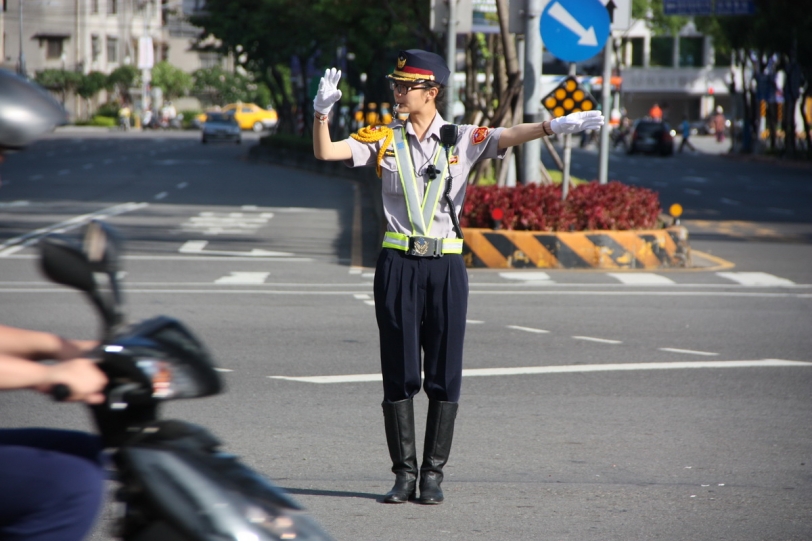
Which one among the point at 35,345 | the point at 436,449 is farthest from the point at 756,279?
the point at 35,345

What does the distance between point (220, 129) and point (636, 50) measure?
1540 inches

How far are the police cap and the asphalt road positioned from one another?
1.75 meters

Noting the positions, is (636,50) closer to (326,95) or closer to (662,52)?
(662,52)

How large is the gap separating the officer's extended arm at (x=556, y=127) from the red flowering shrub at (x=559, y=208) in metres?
8.27

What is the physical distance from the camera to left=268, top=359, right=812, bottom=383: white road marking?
7.36 metres

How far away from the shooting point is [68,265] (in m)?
2.29

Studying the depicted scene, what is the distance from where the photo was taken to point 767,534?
452cm

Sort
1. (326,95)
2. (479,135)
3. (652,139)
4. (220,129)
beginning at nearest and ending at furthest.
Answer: (326,95), (479,135), (652,139), (220,129)

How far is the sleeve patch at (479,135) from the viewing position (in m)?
4.97

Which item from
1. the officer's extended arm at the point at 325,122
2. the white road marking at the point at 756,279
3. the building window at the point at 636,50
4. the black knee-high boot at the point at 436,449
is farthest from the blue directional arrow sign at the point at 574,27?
the building window at the point at 636,50

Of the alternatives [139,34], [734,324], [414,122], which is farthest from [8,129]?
[139,34]

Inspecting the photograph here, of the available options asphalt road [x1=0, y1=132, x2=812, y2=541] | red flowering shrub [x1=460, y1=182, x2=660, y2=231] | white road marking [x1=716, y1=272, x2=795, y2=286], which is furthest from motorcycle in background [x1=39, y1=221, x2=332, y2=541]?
red flowering shrub [x1=460, y1=182, x2=660, y2=231]

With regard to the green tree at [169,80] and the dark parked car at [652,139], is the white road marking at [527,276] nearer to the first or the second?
the dark parked car at [652,139]

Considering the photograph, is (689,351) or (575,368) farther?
(689,351)
